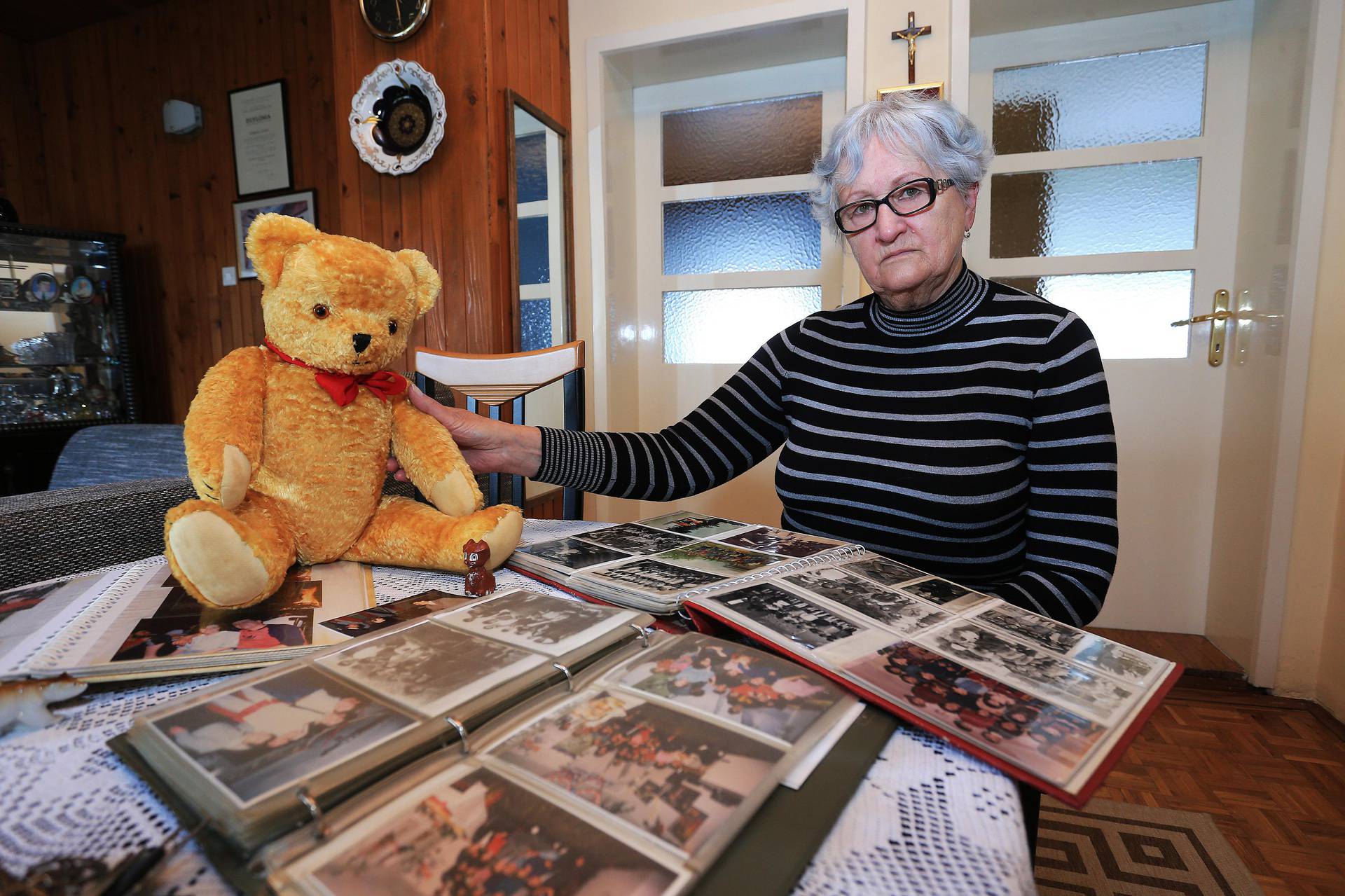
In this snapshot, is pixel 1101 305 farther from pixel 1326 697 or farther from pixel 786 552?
pixel 786 552

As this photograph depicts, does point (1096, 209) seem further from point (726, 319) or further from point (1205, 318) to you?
point (726, 319)

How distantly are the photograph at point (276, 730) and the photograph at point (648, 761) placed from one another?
0.07 meters

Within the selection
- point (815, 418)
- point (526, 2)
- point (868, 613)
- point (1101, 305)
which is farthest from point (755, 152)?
point (868, 613)

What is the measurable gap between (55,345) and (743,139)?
3.10 metres

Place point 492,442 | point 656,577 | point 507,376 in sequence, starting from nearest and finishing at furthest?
point 656,577 → point 492,442 → point 507,376

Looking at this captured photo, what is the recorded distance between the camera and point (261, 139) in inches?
117

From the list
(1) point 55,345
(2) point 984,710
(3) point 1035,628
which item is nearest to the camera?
(2) point 984,710

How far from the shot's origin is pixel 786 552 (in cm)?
66

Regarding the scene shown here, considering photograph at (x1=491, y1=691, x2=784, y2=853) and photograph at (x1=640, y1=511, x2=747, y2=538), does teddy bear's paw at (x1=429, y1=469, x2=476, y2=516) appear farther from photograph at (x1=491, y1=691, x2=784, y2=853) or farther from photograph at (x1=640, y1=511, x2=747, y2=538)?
photograph at (x1=491, y1=691, x2=784, y2=853)

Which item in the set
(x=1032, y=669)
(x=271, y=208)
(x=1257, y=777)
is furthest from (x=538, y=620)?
(x=271, y=208)

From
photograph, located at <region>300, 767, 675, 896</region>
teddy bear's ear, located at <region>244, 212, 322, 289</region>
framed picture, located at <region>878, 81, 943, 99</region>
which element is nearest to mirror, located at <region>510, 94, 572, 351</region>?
framed picture, located at <region>878, 81, 943, 99</region>

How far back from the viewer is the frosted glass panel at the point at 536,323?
216 centimetres

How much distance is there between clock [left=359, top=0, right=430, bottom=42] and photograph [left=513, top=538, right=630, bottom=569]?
6.30 ft

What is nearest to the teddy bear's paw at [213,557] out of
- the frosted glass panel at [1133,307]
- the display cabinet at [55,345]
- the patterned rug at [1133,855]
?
the patterned rug at [1133,855]
